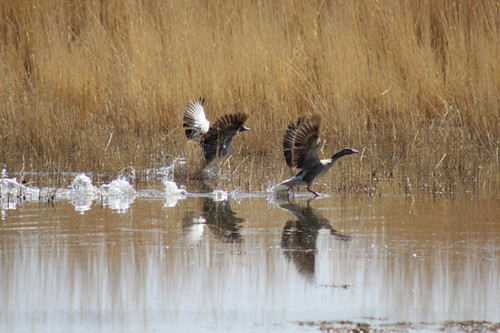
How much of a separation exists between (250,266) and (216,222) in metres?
1.50

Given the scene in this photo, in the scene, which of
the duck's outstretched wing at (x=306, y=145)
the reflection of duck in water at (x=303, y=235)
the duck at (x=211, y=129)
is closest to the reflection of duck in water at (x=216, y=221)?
the reflection of duck in water at (x=303, y=235)

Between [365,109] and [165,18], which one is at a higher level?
[165,18]

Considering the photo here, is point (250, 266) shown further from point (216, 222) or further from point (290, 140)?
point (290, 140)

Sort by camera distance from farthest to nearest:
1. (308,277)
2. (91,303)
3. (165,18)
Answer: (165,18) < (308,277) < (91,303)

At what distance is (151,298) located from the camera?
4.07 meters

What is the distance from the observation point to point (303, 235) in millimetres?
5574

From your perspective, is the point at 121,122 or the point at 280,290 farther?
the point at 121,122

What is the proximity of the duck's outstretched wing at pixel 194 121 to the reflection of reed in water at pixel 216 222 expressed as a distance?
254 cm

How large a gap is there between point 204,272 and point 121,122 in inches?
257

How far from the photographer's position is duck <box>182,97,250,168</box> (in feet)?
29.8

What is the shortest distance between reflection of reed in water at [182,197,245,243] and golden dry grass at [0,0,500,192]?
2383 millimetres

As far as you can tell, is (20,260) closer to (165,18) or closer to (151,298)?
(151,298)

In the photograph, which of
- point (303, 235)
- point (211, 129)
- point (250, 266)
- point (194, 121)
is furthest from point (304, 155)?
point (250, 266)

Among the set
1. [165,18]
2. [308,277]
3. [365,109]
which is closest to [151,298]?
[308,277]
